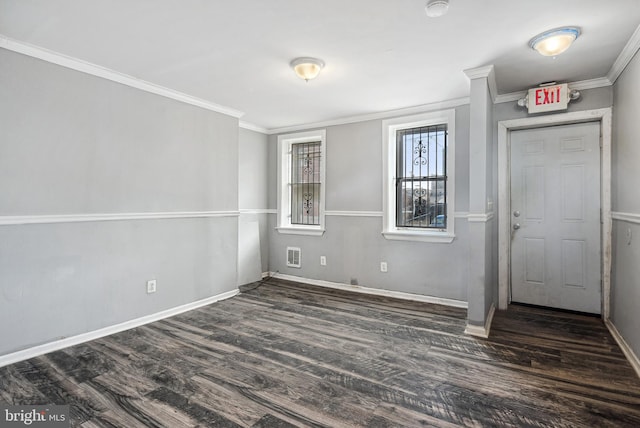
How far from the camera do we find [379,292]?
4434 mm

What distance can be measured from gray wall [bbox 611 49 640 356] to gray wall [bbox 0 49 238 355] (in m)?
4.05

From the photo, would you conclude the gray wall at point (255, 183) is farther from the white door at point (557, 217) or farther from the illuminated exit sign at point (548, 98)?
the illuminated exit sign at point (548, 98)

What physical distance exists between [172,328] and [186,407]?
141 centimetres

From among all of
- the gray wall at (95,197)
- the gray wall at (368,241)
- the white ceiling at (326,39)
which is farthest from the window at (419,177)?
the gray wall at (95,197)

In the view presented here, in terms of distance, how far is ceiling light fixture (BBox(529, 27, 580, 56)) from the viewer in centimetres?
233

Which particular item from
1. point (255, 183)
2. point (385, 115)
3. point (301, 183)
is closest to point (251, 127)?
point (255, 183)

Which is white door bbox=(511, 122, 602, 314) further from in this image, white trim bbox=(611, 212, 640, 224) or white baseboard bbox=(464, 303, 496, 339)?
white baseboard bbox=(464, 303, 496, 339)

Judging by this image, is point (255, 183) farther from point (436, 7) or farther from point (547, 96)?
point (547, 96)

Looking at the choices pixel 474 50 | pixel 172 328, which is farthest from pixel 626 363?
pixel 172 328

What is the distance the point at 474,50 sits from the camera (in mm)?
Answer: 2658

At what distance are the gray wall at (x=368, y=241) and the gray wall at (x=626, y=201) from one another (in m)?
1.32

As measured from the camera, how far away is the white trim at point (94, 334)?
248 cm

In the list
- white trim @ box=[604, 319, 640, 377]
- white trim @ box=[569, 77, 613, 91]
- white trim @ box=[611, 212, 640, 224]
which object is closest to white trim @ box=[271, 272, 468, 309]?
white trim @ box=[604, 319, 640, 377]

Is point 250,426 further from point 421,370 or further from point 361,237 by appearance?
point 361,237
